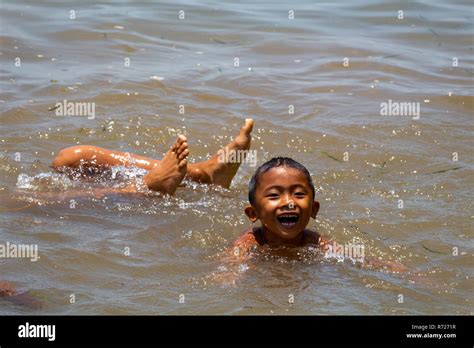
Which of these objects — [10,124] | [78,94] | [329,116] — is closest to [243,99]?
[329,116]

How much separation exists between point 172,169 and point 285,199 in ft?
3.83

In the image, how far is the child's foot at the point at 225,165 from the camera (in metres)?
6.95

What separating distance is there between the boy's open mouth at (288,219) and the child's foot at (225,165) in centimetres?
116

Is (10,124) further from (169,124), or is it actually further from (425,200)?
(425,200)

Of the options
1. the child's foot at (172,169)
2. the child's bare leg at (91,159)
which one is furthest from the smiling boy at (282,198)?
the child's bare leg at (91,159)

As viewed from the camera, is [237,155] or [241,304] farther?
[237,155]

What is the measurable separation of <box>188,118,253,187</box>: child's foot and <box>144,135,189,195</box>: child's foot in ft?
1.10

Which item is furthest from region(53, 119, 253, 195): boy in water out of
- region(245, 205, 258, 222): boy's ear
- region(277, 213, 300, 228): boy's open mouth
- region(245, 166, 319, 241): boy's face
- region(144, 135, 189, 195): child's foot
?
region(277, 213, 300, 228): boy's open mouth

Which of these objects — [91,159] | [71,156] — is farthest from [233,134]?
[71,156]

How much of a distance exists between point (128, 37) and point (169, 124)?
3.00 metres

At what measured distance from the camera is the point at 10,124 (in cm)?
848

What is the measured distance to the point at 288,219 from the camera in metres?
5.92

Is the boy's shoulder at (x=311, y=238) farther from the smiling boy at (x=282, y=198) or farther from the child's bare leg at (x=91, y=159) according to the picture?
the child's bare leg at (x=91, y=159)

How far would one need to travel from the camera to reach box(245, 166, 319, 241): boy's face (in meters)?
5.86
